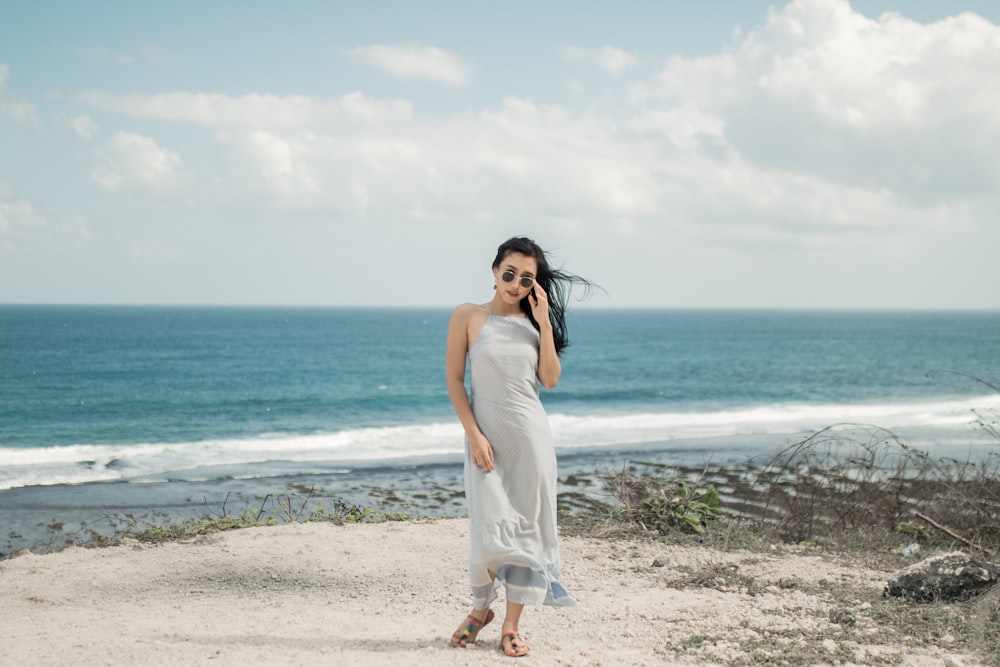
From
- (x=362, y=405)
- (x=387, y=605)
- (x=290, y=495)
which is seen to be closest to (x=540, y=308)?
(x=387, y=605)

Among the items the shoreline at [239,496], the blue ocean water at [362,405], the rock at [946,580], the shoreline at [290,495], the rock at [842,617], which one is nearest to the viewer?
the rock at [842,617]

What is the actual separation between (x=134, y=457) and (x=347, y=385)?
21225mm

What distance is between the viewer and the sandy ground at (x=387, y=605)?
461 centimetres

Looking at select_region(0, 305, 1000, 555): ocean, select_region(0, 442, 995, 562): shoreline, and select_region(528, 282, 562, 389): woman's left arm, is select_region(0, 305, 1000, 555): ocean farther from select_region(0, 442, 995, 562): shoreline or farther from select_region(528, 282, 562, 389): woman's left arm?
select_region(528, 282, 562, 389): woman's left arm

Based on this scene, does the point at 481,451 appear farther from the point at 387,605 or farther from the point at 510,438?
the point at 387,605

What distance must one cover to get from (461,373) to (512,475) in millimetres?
606

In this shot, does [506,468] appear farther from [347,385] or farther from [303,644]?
[347,385]

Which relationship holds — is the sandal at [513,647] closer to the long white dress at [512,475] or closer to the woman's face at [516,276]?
Answer: the long white dress at [512,475]

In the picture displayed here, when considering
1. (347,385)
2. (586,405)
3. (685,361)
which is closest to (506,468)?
(586,405)

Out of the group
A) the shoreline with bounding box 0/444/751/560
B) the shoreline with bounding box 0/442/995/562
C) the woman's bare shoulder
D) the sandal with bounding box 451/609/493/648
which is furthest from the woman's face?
the shoreline with bounding box 0/444/751/560

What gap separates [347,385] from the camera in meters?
39.9

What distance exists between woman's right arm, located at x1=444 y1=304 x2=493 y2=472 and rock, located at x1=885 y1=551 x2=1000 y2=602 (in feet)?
11.4

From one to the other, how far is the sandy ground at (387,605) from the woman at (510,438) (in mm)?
464

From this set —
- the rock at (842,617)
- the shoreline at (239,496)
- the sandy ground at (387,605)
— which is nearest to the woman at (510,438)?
the sandy ground at (387,605)
